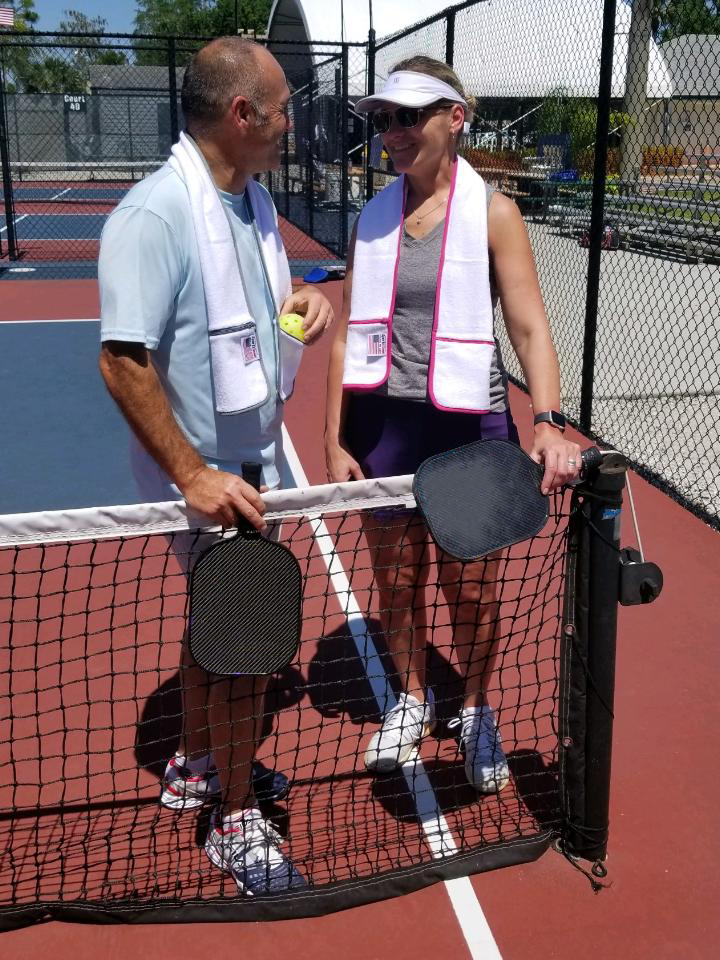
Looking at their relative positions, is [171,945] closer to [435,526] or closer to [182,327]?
[435,526]

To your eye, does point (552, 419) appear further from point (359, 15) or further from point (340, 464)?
point (359, 15)

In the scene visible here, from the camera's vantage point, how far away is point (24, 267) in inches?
573

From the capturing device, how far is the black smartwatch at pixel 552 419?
2.67 m

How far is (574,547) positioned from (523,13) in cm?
972

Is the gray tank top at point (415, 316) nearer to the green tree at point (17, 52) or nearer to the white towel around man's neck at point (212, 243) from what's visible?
the white towel around man's neck at point (212, 243)

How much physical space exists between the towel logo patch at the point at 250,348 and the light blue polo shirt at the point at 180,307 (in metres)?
0.09

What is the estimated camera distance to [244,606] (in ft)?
7.61

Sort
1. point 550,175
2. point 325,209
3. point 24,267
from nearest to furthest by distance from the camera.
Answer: point 550,175 < point 24,267 < point 325,209

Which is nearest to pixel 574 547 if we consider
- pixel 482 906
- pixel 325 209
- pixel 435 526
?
pixel 435 526

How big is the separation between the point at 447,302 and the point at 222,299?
73cm

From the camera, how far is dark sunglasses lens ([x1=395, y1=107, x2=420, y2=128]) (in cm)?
275

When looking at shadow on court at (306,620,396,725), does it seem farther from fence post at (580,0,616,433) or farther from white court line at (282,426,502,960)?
fence post at (580,0,616,433)

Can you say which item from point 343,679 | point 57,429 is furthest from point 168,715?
point 57,429

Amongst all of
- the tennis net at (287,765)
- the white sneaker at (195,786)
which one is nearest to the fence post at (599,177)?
the tennis net at (287,765)
